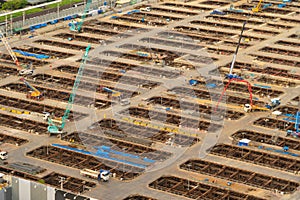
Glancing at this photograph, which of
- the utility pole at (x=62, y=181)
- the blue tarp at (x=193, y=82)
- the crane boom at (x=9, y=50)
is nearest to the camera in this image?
the utility pole at (x=62, y=181)

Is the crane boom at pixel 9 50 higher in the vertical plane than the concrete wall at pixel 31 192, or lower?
higher

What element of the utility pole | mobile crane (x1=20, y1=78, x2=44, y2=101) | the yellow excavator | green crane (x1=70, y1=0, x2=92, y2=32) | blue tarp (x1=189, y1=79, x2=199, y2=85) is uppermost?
the yellow excavator

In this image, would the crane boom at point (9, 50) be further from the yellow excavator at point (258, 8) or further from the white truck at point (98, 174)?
the yellow excavator at point (258, 8)

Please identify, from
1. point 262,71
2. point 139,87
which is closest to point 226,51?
point 262,71

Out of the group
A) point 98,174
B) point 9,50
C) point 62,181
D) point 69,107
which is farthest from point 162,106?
point 9,50

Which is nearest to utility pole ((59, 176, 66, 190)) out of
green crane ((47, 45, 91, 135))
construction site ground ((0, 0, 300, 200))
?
construction site ground ((0, 0, 300, 200))

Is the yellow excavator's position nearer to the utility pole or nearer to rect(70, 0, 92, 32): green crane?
rect(70, 0, 92, 32): green crane

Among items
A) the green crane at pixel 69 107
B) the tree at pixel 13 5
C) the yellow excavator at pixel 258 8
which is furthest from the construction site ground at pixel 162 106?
the tree at pixel 13 5
